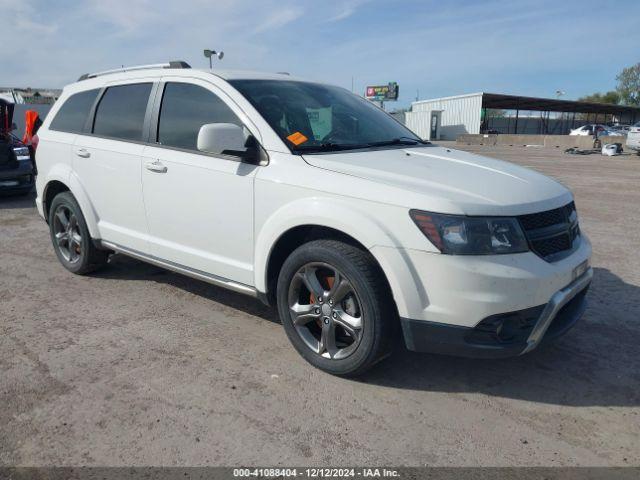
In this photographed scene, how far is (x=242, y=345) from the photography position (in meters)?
3.61

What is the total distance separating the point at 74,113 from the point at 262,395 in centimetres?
359

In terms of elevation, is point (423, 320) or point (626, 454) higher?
point (423, 320)

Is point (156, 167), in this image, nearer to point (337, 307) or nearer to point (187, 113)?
point (187, 113)

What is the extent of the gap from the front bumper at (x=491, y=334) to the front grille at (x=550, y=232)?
0.25m

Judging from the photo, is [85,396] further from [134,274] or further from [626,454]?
[626,454]

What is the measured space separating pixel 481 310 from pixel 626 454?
947 mm

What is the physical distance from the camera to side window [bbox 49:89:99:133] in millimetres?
4867

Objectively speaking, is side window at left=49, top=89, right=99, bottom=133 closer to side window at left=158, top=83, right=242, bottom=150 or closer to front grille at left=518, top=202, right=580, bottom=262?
side window at left=158, top=83, right=242, bottom=150

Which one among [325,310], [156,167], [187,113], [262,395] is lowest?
[262,395]


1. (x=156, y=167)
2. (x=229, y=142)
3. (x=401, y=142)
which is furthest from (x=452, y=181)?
(x=156, y=167)

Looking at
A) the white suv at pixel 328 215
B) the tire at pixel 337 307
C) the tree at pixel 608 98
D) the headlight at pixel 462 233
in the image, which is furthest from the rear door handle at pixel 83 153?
the tree at pixel 608 98

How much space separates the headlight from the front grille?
209mm

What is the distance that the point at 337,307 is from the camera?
10.2 ft

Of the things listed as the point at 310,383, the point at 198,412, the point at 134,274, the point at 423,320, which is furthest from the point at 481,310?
the point at 134,274
